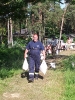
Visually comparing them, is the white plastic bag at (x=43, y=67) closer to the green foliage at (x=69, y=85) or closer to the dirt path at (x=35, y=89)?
the dirt path at (x=35, y=89)

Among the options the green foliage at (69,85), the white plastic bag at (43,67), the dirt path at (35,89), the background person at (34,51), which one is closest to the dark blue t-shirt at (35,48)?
the background person at (34,51)

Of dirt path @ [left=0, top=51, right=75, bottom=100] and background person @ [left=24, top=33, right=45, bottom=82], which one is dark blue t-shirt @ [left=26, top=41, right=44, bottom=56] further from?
dirt path @ [left=0, top=51, right=75, bottom=100]

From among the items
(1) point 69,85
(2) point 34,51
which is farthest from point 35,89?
(2) point 34,51

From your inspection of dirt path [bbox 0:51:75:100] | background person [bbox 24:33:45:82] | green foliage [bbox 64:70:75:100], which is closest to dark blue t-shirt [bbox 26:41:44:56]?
background person [bbox 24:33:45:82]

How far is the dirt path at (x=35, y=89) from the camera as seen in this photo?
803 cm

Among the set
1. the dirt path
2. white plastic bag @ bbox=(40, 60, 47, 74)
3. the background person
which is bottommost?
the dirt path

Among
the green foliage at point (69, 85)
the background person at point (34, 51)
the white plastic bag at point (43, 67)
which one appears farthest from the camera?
the white plastic bag at point (43, 67)

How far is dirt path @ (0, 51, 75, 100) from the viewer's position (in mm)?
8031

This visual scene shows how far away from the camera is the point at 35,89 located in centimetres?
877

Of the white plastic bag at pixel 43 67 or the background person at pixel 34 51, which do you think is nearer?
the background person at pixel 34 51

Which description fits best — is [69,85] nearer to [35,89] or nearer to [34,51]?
[35,89]

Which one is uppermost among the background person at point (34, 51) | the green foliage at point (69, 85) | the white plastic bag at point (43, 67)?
the background person at point (34, 51)

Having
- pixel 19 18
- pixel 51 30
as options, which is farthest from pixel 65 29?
pixel 19 18

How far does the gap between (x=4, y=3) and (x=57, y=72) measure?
11.1 feet
